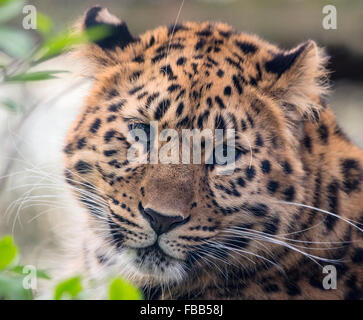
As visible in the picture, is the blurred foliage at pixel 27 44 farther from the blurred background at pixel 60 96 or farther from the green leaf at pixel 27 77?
the blurred background at pixel 60 96

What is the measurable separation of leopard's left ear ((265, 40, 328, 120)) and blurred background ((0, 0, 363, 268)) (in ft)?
1.50

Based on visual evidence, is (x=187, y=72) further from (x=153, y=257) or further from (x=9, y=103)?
(x=9, y=103)

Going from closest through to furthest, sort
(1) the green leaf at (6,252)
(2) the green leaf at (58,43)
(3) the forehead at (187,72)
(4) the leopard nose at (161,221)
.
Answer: (1) the green leaf at (6,252) < (2) the green leaf at (58,43) < (4) the leopard nose at (161,221) < (3) the forehead at (187,72)

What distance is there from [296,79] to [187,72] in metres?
0.63

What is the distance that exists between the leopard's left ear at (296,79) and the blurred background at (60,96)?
0.46 m

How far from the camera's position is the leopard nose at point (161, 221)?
9.13ft

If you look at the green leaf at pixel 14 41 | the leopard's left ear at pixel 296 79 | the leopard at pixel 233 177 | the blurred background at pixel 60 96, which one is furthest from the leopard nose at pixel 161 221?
the green leaf at pixel 14 41

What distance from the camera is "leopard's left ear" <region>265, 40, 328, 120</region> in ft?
10.4

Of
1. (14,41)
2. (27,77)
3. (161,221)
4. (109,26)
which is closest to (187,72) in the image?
(109,26)

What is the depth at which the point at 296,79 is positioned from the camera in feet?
10.6

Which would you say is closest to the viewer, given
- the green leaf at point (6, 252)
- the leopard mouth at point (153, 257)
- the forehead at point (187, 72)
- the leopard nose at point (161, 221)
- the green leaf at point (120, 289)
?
the green leaf at point (120, 289)

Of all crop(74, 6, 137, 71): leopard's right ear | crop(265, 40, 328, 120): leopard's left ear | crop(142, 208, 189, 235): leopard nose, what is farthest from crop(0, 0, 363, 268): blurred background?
crop(142, 208, 189, 235): leopard nose

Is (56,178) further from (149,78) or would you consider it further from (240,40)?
(240,40)

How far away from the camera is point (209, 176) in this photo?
121 inches
